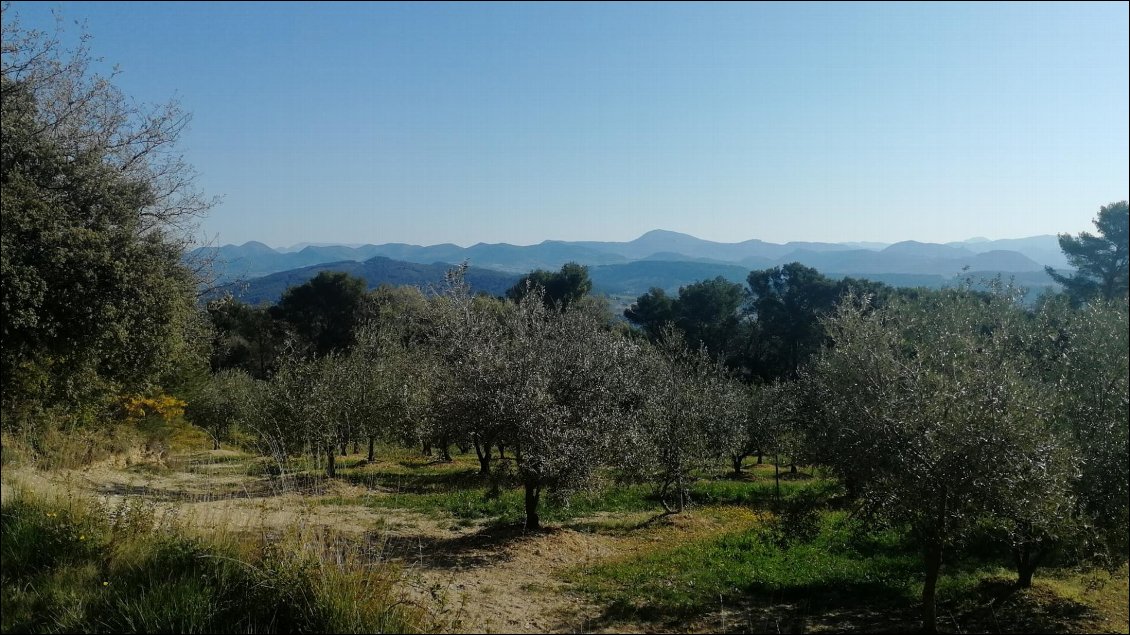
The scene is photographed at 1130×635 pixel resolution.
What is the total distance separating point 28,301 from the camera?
13312 millimetres

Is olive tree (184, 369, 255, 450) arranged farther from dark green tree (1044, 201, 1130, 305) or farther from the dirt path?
dark green tree (1044, 201, 1130, 305)

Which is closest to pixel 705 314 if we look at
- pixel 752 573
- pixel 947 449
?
pixel 752 573

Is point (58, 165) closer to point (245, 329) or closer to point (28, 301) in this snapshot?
point (28, 301)

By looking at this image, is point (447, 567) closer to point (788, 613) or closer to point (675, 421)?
point (788, 613)

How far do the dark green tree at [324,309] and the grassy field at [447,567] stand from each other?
123 ft

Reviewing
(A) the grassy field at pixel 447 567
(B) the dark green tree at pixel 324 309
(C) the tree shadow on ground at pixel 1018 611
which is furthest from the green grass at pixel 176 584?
(B) the dark green tree at pixel 324 309

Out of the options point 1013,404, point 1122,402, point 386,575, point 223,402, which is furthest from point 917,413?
point 223,402

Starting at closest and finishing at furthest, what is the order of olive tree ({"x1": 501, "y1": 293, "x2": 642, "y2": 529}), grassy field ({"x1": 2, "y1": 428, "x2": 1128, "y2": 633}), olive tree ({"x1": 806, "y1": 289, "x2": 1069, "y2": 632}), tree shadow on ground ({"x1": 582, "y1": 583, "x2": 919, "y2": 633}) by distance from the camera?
1. grassy field ({"x1": 2, "y1": 428, "x2": 1128, "y2": 633})
2. olive tree ({"x1": 806, "y1": 289, "x2": 1069, "y2": 632})
3. tree shadow on ground ({"x1": 582, "y1": 583, "x2": 919, "y2": 633})
4. olive tree ({"x1": 501, "y1": 293, "x2": 642, "y2": 529})

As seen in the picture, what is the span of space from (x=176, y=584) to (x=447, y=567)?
5.12 metres

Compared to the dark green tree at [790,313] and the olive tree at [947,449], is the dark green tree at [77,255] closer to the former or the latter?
the olive tree at [947,449]

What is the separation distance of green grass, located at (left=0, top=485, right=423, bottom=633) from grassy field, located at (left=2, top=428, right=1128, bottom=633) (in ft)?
0.07

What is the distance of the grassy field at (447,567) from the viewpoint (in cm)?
573

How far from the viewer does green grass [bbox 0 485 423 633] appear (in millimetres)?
5449

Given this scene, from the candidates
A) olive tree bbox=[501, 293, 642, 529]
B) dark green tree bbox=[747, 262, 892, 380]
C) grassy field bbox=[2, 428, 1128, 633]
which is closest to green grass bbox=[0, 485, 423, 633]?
grassy field bbox=[2, 428, 1128, 633]
